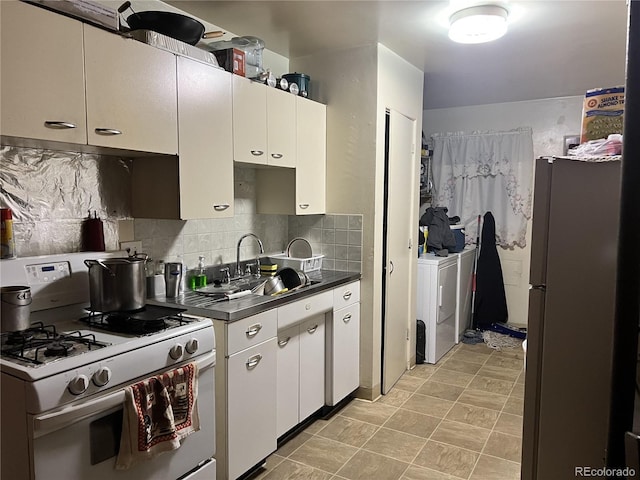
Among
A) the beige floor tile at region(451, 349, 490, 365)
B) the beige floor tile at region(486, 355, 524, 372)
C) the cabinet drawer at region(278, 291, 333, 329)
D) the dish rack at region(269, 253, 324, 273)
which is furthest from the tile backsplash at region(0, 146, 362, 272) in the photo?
the beige floor tile at region(486, 355, 524, 372)

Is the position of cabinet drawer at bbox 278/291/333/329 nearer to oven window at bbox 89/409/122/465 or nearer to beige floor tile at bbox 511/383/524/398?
oven window at bbox 89/409/122/465

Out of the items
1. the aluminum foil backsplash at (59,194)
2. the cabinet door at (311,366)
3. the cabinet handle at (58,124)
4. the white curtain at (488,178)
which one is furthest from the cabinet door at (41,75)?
the white curtain at (488,178)

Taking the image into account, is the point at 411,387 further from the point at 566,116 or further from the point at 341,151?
the point at 566,116

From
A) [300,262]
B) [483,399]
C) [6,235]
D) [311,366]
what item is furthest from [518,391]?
[6,235]

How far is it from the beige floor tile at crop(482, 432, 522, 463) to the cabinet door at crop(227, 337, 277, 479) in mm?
1231

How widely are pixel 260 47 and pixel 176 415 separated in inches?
81.4

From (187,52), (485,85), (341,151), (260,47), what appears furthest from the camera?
(485,85)

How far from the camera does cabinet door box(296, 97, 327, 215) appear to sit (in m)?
2.96

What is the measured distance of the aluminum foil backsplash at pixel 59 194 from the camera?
6.03 feet

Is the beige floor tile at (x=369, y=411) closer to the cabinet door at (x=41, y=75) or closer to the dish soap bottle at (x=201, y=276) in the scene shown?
the dish soap bottle at (x=201, y=276)

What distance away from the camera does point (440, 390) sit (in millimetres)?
3406

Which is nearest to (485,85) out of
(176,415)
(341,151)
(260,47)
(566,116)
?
(566,116)

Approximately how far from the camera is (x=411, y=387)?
3455mm

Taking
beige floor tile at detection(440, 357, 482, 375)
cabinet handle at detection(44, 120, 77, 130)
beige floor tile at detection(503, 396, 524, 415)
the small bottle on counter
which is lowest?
beige floor tile at detection(503, 396, 524, 415)
